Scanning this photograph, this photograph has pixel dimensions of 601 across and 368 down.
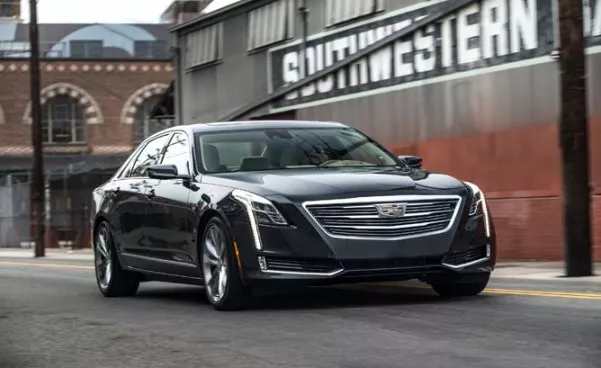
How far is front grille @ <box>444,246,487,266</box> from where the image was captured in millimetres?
8543

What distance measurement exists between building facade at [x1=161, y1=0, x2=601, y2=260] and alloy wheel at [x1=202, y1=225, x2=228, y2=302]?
6706 mm

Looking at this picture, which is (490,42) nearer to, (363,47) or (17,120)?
(363,47)

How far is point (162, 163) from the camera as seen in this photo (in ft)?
34.2

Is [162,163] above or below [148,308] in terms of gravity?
above

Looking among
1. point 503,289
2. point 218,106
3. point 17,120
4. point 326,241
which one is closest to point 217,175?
point 326,241

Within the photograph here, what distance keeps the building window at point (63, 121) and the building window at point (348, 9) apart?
33023mm

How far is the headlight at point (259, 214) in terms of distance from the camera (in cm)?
828

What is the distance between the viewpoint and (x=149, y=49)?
60.6 metres

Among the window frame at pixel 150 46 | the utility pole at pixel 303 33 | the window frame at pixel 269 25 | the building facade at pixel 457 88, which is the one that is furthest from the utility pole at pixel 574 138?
the window frame at pixel 150 46

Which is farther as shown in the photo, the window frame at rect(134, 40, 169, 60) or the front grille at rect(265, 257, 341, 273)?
the window frame at rect(134, 40, 169, 60)

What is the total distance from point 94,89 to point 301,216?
47.8 m

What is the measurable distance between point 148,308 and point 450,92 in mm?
9379

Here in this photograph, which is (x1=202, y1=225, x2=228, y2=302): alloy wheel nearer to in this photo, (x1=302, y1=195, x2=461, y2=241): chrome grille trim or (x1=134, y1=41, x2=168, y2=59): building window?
(x1=302, y1=195, x2=461, y2=241): chrome grille trim

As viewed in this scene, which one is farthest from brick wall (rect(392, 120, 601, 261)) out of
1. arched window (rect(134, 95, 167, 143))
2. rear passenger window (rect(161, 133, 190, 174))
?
arched window (rect(134, 95, 167, 143))
